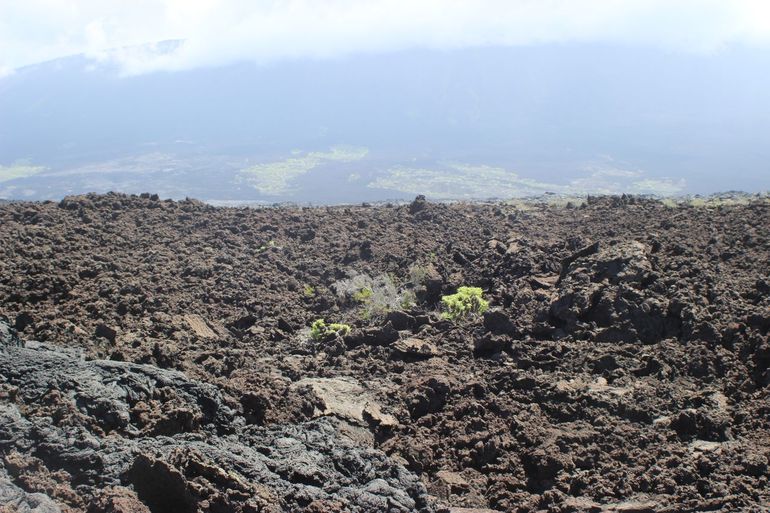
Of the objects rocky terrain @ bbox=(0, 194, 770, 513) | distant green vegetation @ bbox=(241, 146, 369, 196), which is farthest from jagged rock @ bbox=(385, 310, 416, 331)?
distant green vegetation @ bbox=(241, 146, 369, 196)

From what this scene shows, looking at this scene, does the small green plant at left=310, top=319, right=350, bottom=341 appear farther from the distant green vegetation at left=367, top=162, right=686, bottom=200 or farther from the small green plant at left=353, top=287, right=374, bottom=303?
the distant green vegetation at left=367, top=162, right=686, bottom=200

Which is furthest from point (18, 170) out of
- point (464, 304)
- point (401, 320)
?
point (464, 304)

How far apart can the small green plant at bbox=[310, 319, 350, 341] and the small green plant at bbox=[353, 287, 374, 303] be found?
216 cm

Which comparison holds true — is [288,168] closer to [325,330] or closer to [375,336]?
[325,330]

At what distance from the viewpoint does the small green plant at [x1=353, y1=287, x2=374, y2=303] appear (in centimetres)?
1653

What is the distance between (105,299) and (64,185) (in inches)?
5075

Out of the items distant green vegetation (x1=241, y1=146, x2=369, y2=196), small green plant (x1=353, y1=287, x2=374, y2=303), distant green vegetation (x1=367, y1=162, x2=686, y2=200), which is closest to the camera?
small green plant (x1=353, y1=287, x2=374, y2=303)

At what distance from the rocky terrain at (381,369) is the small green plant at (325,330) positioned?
0.28m

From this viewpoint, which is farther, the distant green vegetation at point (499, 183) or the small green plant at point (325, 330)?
the distant green vegetation at point (499, 183)

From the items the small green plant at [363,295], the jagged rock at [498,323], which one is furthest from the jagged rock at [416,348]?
the small green plant at [363,295]

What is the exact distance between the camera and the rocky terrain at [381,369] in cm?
723

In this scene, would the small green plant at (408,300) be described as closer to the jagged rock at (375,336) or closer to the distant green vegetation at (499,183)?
the jagged rock at (375,336)

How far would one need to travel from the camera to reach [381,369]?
1216cm

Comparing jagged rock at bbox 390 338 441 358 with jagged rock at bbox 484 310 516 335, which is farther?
jagged rock at bbox 484 310 516 335
